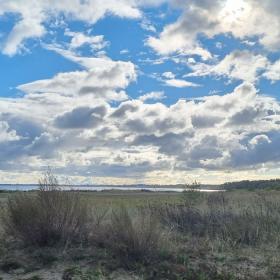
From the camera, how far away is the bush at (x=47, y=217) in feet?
36.9

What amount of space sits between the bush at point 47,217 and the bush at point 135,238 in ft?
3.46

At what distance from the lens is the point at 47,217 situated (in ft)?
37.2

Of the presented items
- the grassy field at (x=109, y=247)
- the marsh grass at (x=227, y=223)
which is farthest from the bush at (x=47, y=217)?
the marsh grass at (x=227, y=223)

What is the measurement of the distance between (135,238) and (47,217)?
222 centimetres

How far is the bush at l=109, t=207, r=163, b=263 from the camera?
10492mm

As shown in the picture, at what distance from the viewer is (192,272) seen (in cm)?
987

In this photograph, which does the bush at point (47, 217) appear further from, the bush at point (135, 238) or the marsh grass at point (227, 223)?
the marsh grass at point (227, 223)

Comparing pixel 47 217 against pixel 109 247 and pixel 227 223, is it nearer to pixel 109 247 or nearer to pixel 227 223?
pixel 109 247

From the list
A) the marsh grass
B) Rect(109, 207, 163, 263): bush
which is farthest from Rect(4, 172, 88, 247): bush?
the marsh grass

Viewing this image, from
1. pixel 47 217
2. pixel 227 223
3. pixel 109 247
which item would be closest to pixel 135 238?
pixel 109 247

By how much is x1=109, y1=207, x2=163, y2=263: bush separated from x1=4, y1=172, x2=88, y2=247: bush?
1.06m

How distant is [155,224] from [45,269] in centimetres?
259

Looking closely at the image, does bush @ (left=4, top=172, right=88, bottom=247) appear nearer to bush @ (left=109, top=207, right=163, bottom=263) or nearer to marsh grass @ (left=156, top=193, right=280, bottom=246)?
bush @ (left=109, top=207, right=163, bottom=263)

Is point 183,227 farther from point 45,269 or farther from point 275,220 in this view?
point 45,269
